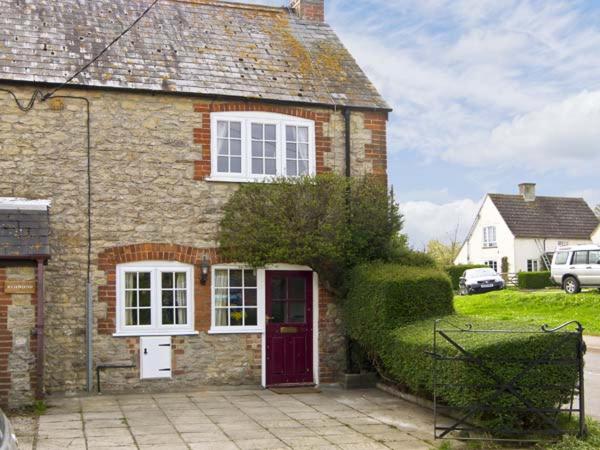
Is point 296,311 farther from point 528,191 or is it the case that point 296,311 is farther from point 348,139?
point 528,191

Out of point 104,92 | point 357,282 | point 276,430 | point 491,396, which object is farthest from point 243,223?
point 491,396

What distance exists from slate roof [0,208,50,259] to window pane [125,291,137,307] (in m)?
2.05

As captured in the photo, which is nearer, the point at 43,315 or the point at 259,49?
the point at 43,315

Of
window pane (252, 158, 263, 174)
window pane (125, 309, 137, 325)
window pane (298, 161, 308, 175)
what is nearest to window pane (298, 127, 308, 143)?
window pane (298, 161, 308, 175)

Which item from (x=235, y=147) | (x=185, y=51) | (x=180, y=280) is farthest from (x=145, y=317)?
(x=185, y=51)

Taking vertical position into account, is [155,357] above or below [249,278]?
below

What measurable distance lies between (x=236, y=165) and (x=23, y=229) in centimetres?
409

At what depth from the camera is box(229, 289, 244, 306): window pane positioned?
1388 centimetres

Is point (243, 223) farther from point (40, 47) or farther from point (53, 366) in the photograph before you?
point (40, 47)

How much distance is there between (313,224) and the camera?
43.1ft

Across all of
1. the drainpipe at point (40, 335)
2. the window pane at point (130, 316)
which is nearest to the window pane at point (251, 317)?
the window pane at point (130, 316)

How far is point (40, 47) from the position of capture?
539 inches

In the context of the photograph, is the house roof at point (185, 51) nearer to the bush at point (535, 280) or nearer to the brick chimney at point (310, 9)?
the brick chimney at point (310, 9)

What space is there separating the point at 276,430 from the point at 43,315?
4321mm
